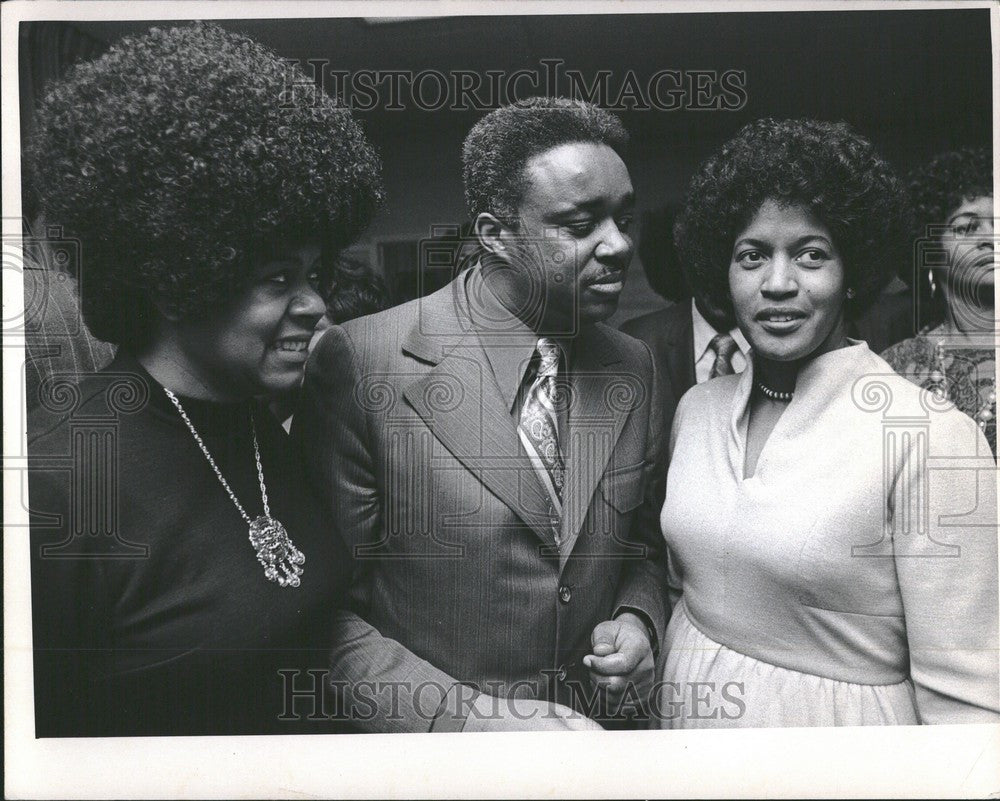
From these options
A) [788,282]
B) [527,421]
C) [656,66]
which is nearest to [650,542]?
[527,421]

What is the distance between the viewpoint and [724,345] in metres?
3.57

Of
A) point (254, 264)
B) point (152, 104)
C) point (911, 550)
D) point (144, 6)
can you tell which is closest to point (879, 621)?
point (911, 550)

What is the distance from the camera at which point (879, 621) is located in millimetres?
3400

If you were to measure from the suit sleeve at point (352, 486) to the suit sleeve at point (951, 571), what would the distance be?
166cm

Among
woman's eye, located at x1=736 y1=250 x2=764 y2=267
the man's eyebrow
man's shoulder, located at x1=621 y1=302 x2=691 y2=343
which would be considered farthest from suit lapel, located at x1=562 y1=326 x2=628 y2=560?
woman's eye, located at x1=736 y1=250 x2=764 y2=267

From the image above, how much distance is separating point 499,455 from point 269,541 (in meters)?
0.85

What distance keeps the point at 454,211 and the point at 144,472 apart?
142 centimetres

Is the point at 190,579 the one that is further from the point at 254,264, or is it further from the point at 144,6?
the point at 144,6

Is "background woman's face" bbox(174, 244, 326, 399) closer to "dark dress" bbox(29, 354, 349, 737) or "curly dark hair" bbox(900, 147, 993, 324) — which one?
"dark dress" bbox(29, 354, 349, 737)

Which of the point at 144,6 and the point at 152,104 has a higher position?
the point at 144,6

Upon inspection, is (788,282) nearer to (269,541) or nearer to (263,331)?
(263,331)

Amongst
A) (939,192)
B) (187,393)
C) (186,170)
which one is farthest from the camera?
(939,192)

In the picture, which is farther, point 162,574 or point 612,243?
point 612,243

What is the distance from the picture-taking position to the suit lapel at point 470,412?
3457mm
